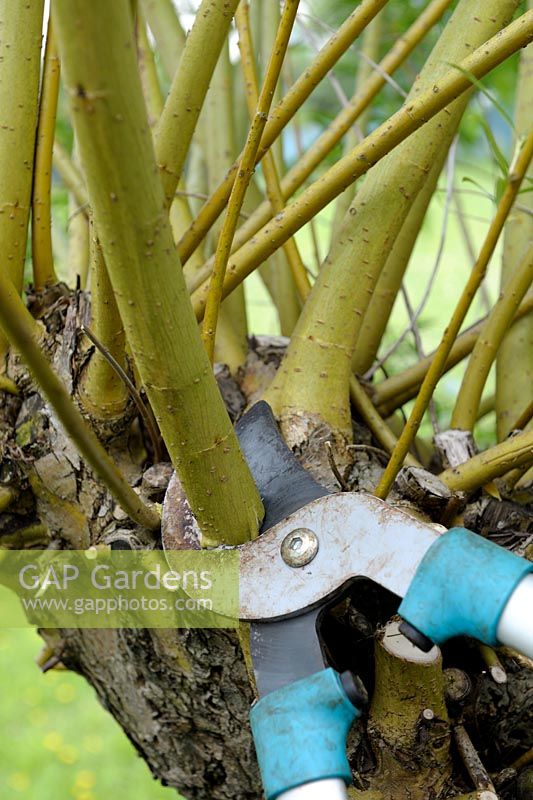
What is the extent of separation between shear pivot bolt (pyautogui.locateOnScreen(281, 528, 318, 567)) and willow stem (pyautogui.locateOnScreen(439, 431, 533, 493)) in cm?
13

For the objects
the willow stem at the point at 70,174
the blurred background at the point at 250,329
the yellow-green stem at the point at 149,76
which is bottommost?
the blurred background at the point at 250,329

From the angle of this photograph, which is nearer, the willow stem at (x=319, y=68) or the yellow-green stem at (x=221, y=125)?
the willow stem at (x=319, y=68)

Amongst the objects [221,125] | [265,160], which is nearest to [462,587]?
[265,160]

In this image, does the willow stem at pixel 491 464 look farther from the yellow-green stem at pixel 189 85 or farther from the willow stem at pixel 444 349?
the yellow-green stem at pixel 189 85

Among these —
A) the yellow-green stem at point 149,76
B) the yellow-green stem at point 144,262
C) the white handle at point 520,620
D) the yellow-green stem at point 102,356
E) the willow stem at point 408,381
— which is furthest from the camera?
the yellow-green stem at point 149,76

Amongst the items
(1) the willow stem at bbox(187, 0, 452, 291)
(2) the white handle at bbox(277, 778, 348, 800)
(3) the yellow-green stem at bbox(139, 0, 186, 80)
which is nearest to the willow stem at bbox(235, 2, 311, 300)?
(1) the willow stem at bbox(187, 0, 452, 291)

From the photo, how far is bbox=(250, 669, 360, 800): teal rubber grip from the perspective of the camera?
1.21ft

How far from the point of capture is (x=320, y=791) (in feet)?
1.19

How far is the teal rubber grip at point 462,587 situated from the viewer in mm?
367

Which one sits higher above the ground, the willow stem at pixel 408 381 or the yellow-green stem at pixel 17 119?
the yellow-green stem at pixel 17 119

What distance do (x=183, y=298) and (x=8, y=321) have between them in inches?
2.9

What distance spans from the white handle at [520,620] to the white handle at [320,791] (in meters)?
0.10

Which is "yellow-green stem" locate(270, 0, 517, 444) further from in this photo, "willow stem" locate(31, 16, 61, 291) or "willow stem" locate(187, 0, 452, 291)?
"willow stem" locate(31, 16, 61, 291)

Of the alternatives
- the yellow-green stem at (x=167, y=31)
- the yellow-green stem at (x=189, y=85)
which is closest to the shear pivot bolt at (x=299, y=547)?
the yellow-green stem at (x=189, y=85)
